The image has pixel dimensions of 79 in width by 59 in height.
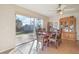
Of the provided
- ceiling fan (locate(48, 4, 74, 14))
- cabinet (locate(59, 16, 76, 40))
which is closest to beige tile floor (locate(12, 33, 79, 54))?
cabinet (locate(59, 16, 76, 40))

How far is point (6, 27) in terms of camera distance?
7.04ft

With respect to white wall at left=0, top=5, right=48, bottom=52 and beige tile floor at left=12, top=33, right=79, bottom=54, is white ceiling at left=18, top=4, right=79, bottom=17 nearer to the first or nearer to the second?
white wall at left=0, top=5, right=48, bottom=52

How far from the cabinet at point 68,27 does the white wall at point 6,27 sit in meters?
1.22

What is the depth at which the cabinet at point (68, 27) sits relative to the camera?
247 cm

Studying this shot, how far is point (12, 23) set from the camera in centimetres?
219

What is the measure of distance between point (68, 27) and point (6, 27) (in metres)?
1.56

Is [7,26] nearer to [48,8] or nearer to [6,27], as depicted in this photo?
[6,27]

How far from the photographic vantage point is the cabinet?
8.10 feet

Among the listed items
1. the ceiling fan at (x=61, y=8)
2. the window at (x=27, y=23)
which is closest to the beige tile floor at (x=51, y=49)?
the window at (x=27, y=23)

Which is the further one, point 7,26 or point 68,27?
point 68,27

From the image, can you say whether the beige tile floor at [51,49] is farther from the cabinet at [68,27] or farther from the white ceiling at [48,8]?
the white ceiling at [48,8]

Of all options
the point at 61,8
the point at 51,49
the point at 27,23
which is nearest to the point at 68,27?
the point at 61,8

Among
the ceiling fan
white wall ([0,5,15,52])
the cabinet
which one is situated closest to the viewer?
white wall ([0,5,15,52])

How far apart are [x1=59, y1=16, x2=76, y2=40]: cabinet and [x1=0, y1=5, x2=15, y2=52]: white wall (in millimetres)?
1215
